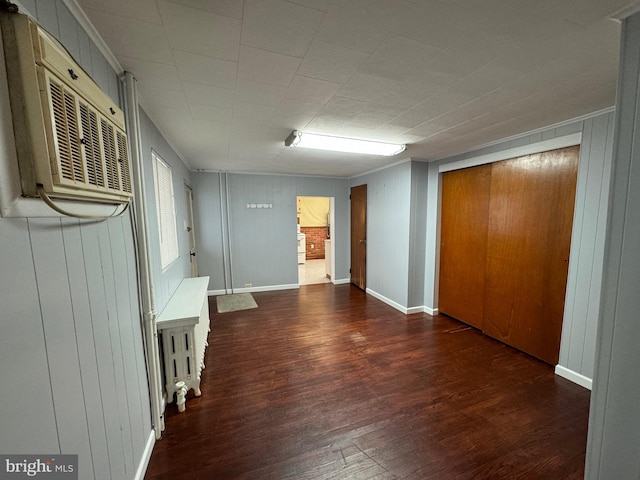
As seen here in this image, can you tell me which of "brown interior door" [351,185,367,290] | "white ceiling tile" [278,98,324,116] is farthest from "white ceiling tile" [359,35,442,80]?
"brown interior door" [351,185,367,290]

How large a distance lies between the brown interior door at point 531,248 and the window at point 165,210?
3.58m

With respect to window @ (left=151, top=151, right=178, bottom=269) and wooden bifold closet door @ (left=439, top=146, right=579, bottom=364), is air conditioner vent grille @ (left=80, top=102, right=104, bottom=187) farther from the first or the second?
wooden bifold closet door @ (left=439, top=146, right=579, bottom=364)

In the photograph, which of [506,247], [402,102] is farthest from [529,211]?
[402,102]

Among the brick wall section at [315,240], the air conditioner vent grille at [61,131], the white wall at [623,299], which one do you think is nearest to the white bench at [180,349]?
the air conditioner vent grille at [61,131]

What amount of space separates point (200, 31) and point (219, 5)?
205 mm

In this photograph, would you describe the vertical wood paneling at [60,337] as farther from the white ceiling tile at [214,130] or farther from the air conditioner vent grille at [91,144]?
the white ceiling tile at [214,130]

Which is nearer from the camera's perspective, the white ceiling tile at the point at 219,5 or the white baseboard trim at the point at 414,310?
the white ceiling tile at the point at 219,5

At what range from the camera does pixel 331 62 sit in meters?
1.36

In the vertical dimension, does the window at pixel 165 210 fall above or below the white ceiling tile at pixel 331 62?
below

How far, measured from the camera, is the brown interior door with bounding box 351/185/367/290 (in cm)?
499

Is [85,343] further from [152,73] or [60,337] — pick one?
[152,73]

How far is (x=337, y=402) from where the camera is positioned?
2.05m

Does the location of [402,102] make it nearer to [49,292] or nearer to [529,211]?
[529,211]

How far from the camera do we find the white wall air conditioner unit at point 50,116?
0.68 m
